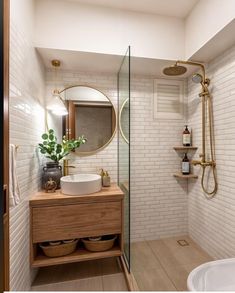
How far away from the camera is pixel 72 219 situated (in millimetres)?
1574

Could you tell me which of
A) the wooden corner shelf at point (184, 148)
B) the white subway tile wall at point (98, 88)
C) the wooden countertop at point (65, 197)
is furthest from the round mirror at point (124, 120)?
the wooden corner shelf at point (184, 148)

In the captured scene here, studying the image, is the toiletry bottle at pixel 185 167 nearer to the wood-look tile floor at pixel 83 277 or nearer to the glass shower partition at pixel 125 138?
the glass shower partition at pixel 125 138

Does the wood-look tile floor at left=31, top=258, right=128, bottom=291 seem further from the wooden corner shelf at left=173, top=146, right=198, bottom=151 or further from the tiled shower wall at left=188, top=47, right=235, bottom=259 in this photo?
the wooden corner shelf at left=173, top=146, right=198, bottom=151

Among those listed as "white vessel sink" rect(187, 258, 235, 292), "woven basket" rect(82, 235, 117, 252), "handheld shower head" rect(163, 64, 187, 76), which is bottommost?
"woven basket" rect(82, 235, 117, 252)

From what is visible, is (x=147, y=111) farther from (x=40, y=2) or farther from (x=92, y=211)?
(x=40, y=2)

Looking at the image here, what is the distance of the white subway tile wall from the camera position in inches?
84.0

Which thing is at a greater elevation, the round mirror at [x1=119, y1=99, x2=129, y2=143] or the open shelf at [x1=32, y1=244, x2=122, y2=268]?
the round mirror at [x1=119, y1=99, x2=129, y2=143]

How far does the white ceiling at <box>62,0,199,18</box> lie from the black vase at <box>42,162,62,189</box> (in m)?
1.66

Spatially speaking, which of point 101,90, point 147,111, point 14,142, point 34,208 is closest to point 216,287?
point 34,208

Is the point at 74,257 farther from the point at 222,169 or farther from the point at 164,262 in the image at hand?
the point at 222,169

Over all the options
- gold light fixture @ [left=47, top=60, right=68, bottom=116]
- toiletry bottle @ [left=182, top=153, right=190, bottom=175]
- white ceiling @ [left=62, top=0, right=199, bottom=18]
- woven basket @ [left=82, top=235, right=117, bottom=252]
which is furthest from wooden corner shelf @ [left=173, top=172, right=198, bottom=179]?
white ceiling @ [left=62, top=0, right=199, bottom=18]

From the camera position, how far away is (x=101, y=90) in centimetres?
222

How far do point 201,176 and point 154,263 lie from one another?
1.10 m

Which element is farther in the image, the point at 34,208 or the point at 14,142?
the point at 34,208
